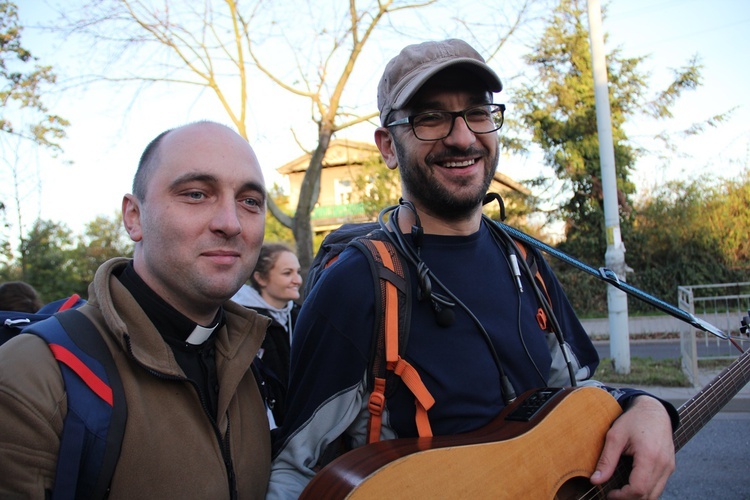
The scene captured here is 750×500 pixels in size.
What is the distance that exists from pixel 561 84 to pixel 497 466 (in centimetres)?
1661

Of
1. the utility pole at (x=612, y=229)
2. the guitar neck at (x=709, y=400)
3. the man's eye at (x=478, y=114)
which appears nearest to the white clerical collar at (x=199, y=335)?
the man's eye at (x=478, y=114)

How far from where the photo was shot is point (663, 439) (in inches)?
66.7

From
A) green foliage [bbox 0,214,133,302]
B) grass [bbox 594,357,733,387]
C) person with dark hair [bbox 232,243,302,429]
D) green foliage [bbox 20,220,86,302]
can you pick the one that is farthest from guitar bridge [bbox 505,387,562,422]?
green foliage [bbox 20,220,86,302]

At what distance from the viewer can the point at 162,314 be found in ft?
5.00

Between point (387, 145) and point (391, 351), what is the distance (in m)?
0.77

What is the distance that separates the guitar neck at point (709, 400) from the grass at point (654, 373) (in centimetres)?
561

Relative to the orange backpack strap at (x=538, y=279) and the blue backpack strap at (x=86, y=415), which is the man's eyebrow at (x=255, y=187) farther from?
the orange backpack strap at (x=538, y=279)

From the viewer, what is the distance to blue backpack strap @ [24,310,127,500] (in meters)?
1.16

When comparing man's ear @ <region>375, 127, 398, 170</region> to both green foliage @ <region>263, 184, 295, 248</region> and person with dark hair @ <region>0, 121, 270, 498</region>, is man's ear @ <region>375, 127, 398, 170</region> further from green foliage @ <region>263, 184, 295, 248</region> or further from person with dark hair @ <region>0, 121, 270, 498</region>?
green foliage @ <region>263, 184, 295, 248</region>

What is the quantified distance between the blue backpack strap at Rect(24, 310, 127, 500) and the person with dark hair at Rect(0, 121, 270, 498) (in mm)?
20

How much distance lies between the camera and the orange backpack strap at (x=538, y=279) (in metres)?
1.91

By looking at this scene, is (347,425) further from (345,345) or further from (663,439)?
(663,439)

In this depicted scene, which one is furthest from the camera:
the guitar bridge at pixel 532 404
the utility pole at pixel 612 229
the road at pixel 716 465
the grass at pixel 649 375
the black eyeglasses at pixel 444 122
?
the utility pole at pixel 612 229

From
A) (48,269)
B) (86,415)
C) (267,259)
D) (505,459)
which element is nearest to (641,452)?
(505,459)
